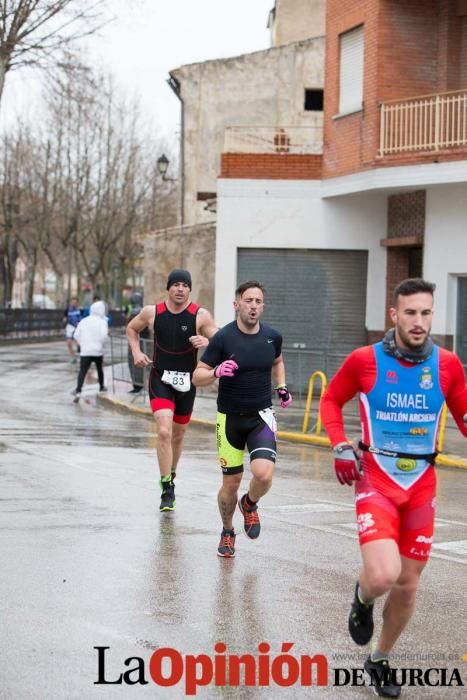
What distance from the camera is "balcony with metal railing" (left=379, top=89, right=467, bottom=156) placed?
2281 cm

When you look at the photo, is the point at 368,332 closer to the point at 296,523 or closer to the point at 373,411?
the point at 296,523

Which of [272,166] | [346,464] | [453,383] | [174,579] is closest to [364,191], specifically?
[272,166]

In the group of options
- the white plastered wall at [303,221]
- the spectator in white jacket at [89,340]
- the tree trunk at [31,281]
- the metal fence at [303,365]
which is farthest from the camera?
the tree trunk at [31,281]

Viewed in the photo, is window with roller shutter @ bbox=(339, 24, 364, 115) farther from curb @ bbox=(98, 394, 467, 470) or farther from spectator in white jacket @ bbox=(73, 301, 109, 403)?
curb @ bbox=(98, 394, 467, 470)

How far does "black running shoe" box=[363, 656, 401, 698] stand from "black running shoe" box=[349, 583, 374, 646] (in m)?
0.12

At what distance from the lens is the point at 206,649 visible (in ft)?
20.6

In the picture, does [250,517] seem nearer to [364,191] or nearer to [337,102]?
[364,191]

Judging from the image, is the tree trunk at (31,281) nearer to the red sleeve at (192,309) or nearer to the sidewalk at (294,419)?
the sidewalk at (294,419)

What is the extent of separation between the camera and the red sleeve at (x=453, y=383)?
6.04m

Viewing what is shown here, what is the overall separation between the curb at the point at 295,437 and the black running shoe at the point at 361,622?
389 inches

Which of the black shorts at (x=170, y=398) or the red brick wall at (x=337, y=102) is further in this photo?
the red brick wall at (x=337, y=102)

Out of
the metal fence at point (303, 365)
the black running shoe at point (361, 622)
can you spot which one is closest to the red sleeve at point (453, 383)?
the black running shoe at point (361, 622)

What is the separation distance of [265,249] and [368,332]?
290 cm

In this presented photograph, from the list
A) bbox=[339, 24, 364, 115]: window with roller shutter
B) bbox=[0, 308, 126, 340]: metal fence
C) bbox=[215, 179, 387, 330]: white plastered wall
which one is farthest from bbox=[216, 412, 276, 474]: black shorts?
bbox=[0, 308, 126, 340]: metal fence
